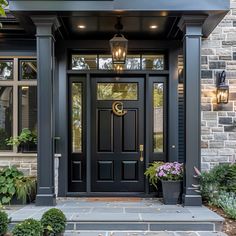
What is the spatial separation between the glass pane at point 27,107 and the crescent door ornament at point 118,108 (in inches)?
54.6

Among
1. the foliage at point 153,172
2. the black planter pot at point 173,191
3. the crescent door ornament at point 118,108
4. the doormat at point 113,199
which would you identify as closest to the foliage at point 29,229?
the doormat at point 113,199

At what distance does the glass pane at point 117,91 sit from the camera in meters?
5.73

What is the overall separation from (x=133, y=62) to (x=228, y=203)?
Answer: 2.89 meters

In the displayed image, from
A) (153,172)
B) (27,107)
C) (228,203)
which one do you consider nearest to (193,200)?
(228,203)

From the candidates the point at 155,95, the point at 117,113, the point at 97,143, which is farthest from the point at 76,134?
the point at 155,95

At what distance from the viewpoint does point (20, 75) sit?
5.58 meters

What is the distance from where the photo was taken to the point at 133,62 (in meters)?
5.77

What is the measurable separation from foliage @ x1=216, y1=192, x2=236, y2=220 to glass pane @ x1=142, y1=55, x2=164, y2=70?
2458mm

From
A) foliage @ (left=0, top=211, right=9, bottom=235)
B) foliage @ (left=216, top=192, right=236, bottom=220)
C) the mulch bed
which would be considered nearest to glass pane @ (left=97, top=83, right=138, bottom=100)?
foliage @ (left=216, top=192, right=236, bottom=220)

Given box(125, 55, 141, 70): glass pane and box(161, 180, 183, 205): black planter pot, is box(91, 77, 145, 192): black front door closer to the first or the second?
box(125, 55, 141, 70): glass pane

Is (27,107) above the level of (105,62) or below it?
below

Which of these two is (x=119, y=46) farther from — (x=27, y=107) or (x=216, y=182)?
(x=216, y=182)

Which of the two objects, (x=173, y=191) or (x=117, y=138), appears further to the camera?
(x=117, y=138)

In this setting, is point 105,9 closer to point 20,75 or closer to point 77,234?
point 20,75
